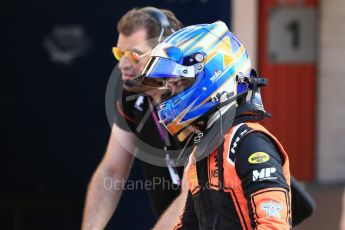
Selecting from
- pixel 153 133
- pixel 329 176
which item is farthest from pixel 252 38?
pixel 153 133

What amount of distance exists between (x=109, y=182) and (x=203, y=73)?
134cm

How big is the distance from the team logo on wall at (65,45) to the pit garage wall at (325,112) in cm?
329

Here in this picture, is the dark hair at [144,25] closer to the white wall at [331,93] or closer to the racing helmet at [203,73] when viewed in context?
the racing helmet at [203,73]

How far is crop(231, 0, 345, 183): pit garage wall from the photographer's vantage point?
856cm

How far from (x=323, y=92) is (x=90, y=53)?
3.94 meters

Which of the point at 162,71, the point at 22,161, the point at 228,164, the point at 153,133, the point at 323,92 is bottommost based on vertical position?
the point at 323,92

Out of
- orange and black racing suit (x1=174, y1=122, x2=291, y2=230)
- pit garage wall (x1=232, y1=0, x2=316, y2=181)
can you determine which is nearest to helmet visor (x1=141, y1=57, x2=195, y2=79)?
orange and black racing suit (x1=174, y1=122, x2=291, y2=230)

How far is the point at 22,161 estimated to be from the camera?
582 cm

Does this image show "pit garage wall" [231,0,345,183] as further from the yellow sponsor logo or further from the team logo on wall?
the yellow sponsor logo

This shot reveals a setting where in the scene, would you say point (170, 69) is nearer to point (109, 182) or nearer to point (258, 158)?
point (258, 158)

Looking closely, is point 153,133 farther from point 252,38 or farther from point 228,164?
point 252,38

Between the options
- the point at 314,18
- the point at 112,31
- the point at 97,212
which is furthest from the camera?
the point at 314,18

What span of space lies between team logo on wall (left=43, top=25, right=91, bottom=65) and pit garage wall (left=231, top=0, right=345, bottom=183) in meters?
3.29

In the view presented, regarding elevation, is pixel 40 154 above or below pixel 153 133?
below
